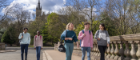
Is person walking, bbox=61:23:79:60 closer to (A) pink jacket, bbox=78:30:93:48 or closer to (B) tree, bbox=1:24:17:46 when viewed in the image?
(A) pink jacket, bbox=78:30:93:48

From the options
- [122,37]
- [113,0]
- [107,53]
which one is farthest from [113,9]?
[122,37]

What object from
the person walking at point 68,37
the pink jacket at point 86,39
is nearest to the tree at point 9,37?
the pink jacket at point 86,39

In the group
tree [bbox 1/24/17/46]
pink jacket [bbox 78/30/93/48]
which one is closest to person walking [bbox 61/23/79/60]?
pink jacket [bbox 78/30/93/48]

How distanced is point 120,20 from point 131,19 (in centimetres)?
150

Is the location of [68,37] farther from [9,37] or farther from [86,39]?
[9,37]

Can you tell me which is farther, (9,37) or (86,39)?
(9,37)

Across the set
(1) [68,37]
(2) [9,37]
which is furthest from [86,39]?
(2) [9,37]

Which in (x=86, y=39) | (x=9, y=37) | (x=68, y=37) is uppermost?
(x=68, y=37)

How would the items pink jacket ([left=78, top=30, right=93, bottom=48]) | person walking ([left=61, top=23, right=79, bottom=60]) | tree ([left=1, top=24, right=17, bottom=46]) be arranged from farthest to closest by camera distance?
tree ([left=1, top=24, right=17, bottom=46]) → pink jacket ([left=78, top=30, right=93, bottom=48]) → person walking ([left=61, top=23, right=79, bottom=60])

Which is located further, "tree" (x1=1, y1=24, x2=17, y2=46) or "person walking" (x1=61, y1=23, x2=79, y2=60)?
"tree" (x1=1, y1=24, x2=17, y2=46)

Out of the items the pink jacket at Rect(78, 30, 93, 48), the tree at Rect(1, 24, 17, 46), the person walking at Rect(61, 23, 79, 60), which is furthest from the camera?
the tree at Rect(1, 24, 17, 46)

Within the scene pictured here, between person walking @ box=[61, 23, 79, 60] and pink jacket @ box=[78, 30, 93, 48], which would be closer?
person walking @ box=[61, 23, 79, 60]

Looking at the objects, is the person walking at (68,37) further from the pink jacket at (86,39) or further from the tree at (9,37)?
the tree at (9,37)

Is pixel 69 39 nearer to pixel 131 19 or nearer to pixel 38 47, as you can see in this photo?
pixel 38 47
